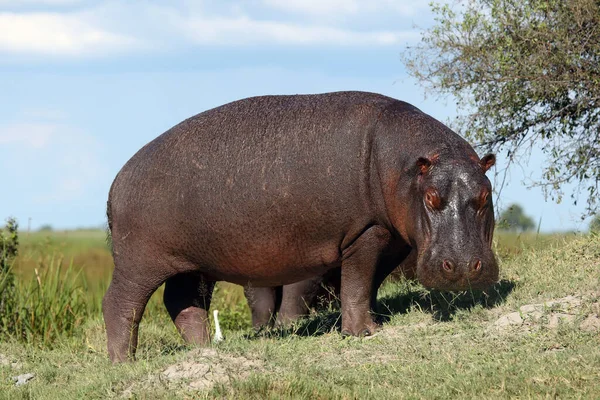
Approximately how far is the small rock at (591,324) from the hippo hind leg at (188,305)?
3.63 m

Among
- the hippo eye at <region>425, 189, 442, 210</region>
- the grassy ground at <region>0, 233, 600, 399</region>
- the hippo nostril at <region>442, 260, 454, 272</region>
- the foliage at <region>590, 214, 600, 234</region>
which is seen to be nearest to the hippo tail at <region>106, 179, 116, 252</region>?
the grassy ground at <region>0, 233, 600, 399</region>

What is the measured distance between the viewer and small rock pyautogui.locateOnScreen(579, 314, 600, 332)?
25.0 ft

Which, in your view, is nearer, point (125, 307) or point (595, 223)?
point (125, 307)

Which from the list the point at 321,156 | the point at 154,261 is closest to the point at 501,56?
the point at 321,156

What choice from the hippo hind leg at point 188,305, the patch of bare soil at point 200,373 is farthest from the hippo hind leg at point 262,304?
the patch of bare soil at point 200,373

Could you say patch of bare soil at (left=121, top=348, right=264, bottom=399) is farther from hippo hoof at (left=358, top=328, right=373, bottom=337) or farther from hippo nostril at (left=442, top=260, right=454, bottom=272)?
hippo nostril at (left=442, top=260, right=454, bottom=272)

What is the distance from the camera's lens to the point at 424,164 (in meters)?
7.63

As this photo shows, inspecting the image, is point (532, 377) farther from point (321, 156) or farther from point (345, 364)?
point (321, 156)

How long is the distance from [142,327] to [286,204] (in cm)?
457

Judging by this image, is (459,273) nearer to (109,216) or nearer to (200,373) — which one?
(200,373)

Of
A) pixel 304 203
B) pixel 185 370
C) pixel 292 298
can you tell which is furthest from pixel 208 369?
pixel 292 298

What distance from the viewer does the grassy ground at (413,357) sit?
6461 millimetres

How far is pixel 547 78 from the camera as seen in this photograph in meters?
11.5

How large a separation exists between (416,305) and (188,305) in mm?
2302
